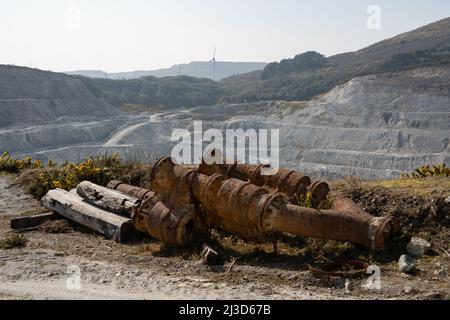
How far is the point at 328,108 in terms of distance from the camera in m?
40.9

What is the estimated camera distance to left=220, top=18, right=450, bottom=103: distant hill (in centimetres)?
5275

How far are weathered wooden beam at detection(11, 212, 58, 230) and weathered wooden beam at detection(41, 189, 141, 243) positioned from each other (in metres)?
0.14

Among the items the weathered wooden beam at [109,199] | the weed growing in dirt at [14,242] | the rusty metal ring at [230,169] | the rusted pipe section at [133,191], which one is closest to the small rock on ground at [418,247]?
the rusty metal ring at [230,169]

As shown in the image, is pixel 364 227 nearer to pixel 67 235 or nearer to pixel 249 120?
pixel 67 235

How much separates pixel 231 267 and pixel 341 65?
73016 millimetres

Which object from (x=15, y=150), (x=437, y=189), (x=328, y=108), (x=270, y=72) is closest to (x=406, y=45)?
(x=270, y=72)

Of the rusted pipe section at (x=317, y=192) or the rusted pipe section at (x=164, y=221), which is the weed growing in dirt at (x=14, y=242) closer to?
the rusted pipe section at (x=164, y=221)

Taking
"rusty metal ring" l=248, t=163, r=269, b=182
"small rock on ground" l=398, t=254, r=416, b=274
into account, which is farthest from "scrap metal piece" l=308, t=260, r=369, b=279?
"rusty metal ring" l=248, t=163, r=269, b=182

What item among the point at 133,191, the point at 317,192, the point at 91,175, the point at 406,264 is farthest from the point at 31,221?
the point at 406,264

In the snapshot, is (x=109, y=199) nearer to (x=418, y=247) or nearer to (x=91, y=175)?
(x=91, y=175)

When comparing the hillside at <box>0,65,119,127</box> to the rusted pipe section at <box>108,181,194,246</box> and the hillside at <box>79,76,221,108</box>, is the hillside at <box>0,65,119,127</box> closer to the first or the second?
the hillside at <box>79,76,221,108</box>

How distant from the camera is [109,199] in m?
7.45

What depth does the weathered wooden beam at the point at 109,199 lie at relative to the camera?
718 cm

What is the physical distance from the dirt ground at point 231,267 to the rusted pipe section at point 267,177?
692mm
